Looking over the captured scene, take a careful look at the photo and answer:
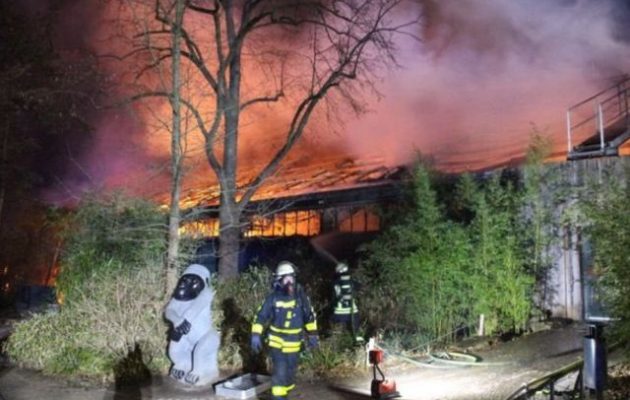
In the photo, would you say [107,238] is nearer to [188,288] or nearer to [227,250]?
[227,250]

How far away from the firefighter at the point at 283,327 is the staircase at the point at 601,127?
7616 mm

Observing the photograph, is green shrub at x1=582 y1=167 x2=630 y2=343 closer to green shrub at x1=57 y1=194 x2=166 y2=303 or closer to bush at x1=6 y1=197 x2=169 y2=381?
bush at x1=6 y1=197 x2=169 y2=381

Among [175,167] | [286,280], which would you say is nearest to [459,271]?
[286,280]

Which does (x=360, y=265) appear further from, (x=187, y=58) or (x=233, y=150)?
(x=187, y=58)

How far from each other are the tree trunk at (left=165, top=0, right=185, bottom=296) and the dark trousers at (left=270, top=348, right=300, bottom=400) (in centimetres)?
379

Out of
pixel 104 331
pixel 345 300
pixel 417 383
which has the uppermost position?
pixel 345 300

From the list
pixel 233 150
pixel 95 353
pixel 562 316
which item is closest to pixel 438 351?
pixel 562 316

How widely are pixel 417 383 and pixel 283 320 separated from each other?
9.10ft

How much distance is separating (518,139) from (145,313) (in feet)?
47.1

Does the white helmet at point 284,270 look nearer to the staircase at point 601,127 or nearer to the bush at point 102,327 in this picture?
the bush at point 102,327

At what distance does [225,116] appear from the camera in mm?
15414

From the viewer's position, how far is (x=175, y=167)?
10.5 m

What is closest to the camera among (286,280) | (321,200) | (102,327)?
(286,280)

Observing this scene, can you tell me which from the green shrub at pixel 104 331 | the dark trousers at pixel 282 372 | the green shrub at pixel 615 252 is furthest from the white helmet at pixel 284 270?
the green shrub at pixel 615 252
